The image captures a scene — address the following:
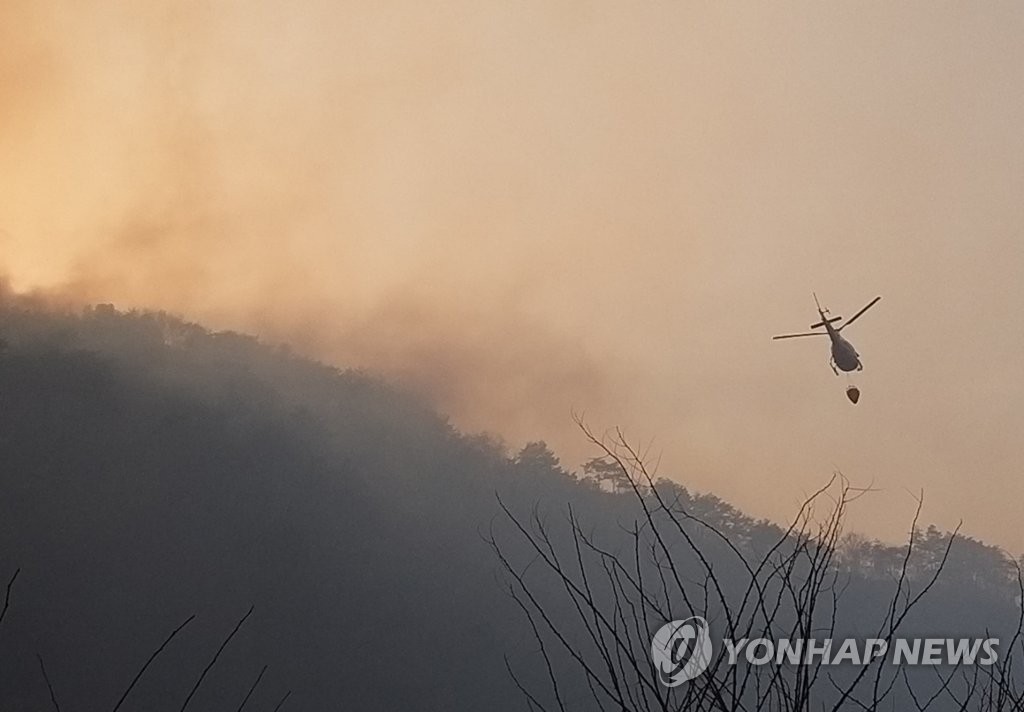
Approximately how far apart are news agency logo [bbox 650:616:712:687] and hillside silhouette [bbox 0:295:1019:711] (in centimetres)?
502

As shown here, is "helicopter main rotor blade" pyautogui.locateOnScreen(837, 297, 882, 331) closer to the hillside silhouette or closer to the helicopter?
the helicopter

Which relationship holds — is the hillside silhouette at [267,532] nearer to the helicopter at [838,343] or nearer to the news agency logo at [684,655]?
the helicopter at [838,343]

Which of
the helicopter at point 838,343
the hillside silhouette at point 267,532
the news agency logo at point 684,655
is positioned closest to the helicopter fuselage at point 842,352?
the helicopter at point 838,343

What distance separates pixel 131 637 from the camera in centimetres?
748

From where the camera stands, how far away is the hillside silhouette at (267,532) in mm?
7457

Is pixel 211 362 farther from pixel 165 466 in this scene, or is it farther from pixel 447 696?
pixel 447 696

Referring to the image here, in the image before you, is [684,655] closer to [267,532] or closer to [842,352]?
[842,352]

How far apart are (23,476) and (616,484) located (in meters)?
4.90

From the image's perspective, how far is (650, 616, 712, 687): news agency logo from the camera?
1.70 m

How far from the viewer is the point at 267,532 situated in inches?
334

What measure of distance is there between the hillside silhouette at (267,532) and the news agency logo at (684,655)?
16.5 feet

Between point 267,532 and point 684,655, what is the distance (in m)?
7.12

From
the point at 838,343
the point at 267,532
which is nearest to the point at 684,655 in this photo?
the point at 838,343

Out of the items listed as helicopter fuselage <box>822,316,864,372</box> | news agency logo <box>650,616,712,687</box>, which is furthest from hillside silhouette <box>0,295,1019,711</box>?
news agency logo <box>650,616,712,687</box>
